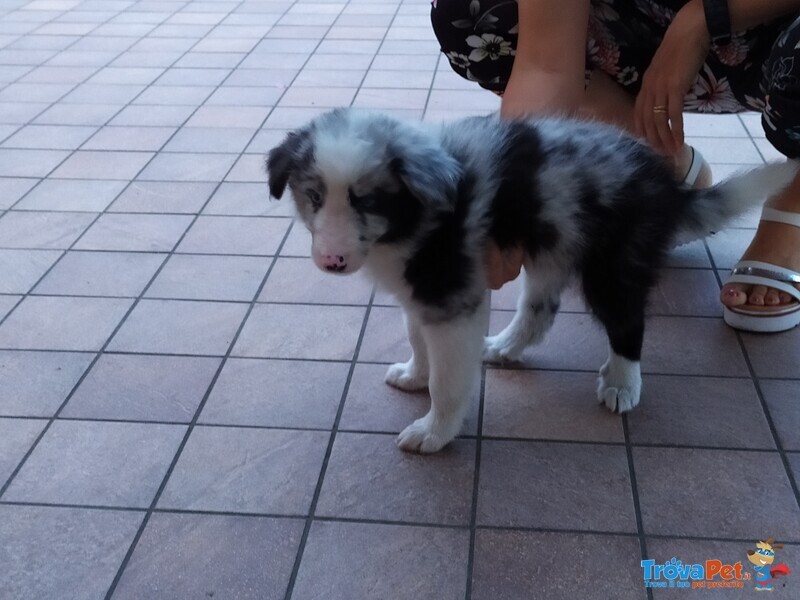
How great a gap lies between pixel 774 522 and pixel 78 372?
5.65 ft

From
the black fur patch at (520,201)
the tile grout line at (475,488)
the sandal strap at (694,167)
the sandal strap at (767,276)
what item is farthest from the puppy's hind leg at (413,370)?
the sandal strap at (694,167)

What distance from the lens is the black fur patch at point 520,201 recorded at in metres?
1.70

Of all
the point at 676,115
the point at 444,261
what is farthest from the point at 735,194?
the point at 444,261

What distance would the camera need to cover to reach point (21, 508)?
1773mm

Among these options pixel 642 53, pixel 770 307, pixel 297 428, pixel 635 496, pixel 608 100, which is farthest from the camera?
pixel 608 100

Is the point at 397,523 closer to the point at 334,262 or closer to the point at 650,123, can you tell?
the point at 334,262

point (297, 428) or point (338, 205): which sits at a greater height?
point (338, 205)

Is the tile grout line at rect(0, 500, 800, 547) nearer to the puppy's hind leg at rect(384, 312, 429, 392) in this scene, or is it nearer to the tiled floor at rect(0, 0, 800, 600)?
the tiled floor at rect(0, 0, 800, 600)

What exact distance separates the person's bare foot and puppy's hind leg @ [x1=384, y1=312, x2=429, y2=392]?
2.83 ft

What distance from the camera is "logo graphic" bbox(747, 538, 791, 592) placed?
153 centimetres

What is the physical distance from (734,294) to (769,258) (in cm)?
16

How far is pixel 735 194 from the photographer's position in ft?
6.18

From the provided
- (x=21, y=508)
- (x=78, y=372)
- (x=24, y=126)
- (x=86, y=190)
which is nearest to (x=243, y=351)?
(x=78, y=372)

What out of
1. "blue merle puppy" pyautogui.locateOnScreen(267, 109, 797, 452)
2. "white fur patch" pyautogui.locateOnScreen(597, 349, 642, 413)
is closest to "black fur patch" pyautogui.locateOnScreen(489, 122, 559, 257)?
"blue merle puppy" pyautogui.locateOnScreen(267, 109, 797, 452)
